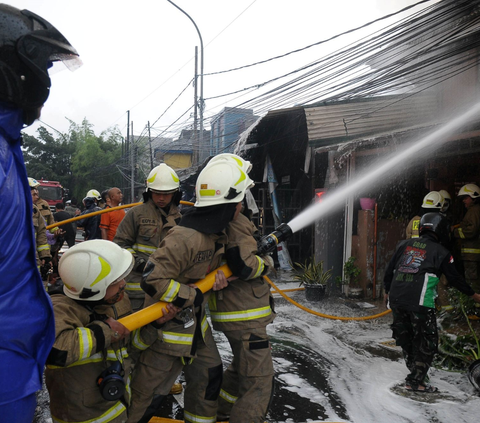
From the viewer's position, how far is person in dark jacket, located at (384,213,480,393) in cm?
386

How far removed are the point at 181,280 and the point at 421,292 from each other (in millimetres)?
2326

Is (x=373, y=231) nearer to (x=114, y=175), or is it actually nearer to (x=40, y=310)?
(x=40, y=310)

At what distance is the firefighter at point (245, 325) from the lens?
284 centimetres

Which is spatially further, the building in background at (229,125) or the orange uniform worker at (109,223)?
the building in background at (229,125)

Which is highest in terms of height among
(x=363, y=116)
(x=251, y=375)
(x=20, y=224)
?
(x=363, y=116)

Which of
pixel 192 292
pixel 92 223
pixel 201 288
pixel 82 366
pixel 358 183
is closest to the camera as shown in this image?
pixel 82 366

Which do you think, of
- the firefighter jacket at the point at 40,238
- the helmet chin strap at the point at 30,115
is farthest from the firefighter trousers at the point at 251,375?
the firefighter jacket at the point at 40,238

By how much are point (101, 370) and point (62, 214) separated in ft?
26.0

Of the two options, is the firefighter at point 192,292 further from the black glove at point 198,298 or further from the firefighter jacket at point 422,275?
the firefighter jacket at point 422,275

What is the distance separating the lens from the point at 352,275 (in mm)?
7809

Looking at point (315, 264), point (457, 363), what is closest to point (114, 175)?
point (315, 264)

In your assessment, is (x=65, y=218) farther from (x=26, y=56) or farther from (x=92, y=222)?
(x=26, y=56)

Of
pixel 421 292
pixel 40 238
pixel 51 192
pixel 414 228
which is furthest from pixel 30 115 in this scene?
pixel 51 192

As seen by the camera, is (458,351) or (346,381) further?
(458,351)
